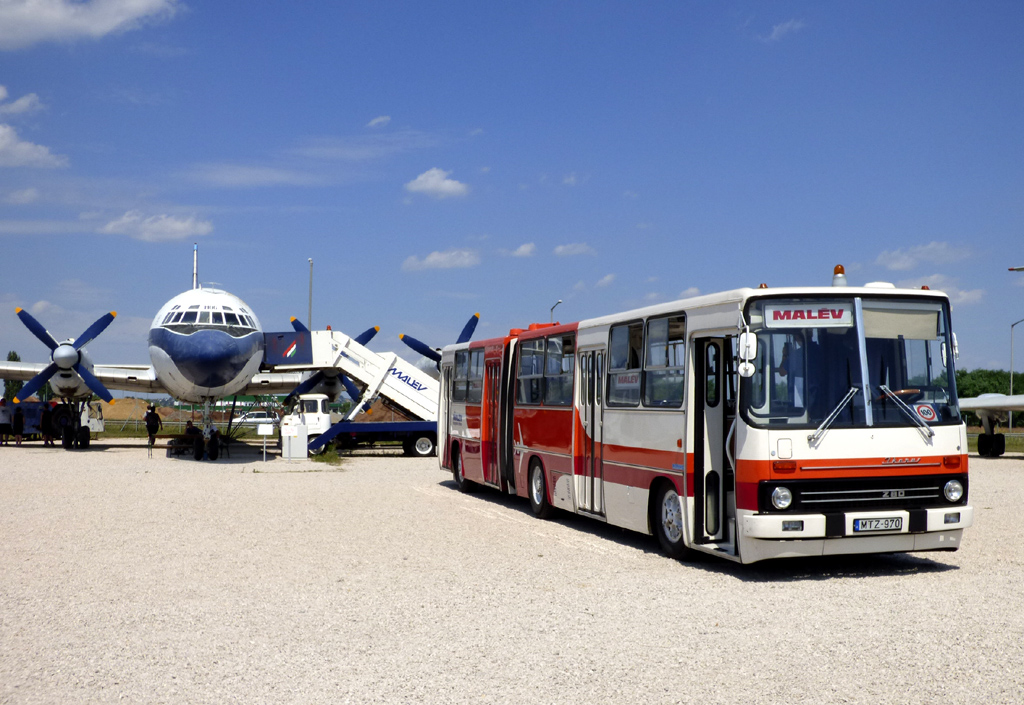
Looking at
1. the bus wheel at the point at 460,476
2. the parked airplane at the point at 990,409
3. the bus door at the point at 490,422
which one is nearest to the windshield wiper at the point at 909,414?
the bus door at the point at 490,422

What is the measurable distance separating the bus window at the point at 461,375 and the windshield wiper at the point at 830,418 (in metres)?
10.5

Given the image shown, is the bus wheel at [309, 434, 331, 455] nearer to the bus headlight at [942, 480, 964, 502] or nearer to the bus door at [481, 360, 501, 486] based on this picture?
the bus door at [481, 360, 501, 486]

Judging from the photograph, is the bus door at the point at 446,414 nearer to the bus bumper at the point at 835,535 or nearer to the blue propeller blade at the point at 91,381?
the bus bumper at the point at 835,535

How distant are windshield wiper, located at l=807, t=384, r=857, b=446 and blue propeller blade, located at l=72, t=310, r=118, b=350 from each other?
92.4 feet

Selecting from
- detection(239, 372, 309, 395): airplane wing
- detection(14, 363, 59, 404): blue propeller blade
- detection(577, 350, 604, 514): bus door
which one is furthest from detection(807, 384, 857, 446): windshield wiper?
detection(239, 372, 309, 395): airplane wing

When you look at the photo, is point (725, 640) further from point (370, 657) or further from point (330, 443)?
point (330, 443)

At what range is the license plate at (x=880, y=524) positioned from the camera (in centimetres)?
918

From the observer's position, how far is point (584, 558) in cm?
1094

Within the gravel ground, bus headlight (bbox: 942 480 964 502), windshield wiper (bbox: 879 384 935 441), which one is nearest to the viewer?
the gravel ground

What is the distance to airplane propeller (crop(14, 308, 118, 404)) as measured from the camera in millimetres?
31547

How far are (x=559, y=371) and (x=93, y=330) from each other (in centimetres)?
2358

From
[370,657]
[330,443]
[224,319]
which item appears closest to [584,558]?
[370,657]

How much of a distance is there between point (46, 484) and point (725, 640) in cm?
1739

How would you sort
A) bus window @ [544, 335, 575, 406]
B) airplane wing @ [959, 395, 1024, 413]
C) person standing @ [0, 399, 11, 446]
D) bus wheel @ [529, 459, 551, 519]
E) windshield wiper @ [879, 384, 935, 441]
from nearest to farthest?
1. windshield wiper @ [879, 384, 935, 441]
2. bus window @ [544, 335, 575, 406]
3. bus wheel @ [529, 459, 551, 519]
4. airplane wing @ [959, 395, 1024, 413]
5. person standing @ [0, 399, 11, 446]
